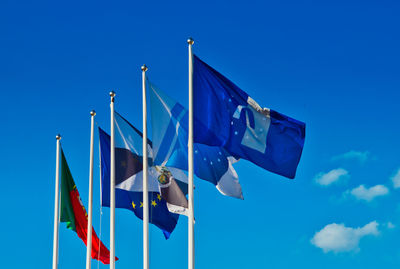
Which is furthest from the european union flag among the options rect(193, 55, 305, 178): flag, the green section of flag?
rect(193, 55, 305, 178): flag

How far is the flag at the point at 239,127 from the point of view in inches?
1006

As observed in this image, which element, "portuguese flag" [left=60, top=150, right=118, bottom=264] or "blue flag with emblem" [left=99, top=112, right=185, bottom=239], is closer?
"blue flag with emblem" [left=99, top=112, right=185, bottom=239]

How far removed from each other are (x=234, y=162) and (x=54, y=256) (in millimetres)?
12557

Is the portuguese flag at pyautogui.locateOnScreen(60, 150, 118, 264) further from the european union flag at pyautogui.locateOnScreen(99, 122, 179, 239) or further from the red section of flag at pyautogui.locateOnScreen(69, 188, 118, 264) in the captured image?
the european union flag at pyautogui.locateOnScreen(99, 122, 179, 239)

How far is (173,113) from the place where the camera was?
27.3 meters

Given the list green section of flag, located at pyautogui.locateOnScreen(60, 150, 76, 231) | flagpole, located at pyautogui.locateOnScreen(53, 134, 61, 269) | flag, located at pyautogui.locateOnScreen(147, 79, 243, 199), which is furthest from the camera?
green section of flag, located at pyautogui.locateOnScreen(60, 150, 76, 231)

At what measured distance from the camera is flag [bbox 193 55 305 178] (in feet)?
83.9

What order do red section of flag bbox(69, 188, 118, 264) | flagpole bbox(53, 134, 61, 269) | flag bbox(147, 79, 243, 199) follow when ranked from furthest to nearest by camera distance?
red section of flag bbox(69, 188, 118, 264) → flagpole bbox(53, 134, 61, 269) → flag bbox(147, 79, 243, 199)

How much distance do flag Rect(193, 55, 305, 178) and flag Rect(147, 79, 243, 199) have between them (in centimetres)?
142

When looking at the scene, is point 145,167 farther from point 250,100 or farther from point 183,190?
point 250,100

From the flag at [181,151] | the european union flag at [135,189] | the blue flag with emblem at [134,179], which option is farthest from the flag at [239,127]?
the european union flag at [135,189]

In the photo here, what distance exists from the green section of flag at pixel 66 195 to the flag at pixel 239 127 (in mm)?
11597

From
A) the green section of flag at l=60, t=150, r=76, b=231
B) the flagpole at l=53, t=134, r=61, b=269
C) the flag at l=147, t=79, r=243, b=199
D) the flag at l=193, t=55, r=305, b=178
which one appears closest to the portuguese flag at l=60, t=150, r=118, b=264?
the green section of flag at l=60, t=150, r=76, b=231

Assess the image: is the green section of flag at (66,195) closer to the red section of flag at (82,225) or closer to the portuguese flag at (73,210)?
the portuguese flag at (73,210)
